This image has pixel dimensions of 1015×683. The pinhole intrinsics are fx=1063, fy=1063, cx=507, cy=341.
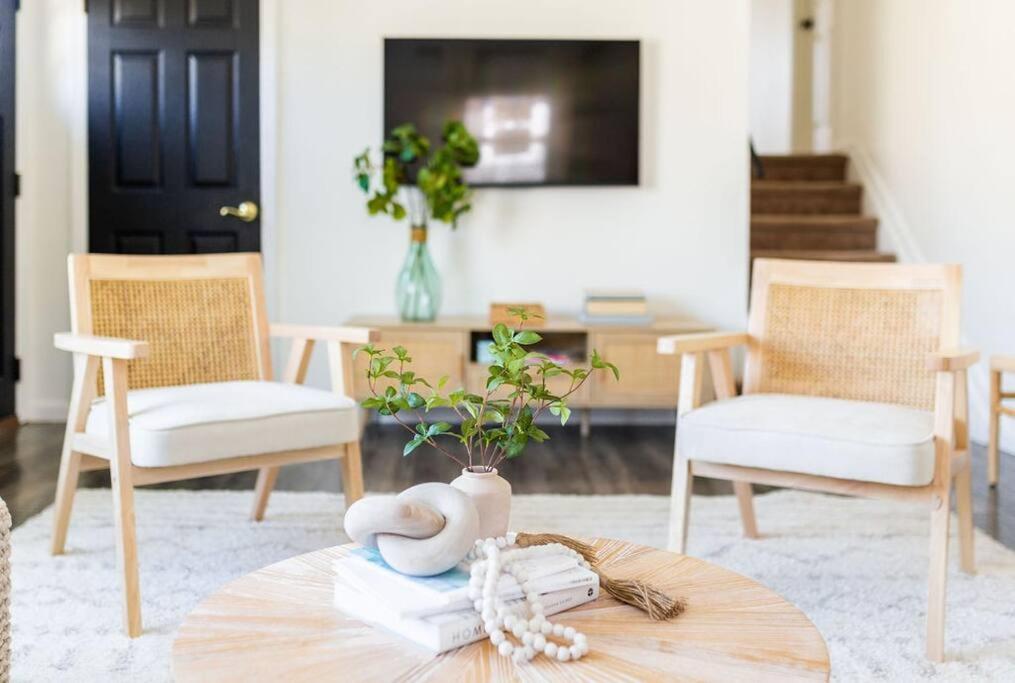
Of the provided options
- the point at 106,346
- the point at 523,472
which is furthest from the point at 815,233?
the point at 106,346

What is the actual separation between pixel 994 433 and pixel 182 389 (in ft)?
8.57

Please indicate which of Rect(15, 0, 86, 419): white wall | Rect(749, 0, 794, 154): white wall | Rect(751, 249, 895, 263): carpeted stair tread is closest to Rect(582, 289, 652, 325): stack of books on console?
Rect(751, 249, 895, 263): carpeted stair tread

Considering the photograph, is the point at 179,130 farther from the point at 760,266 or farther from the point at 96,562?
the point at 760,266

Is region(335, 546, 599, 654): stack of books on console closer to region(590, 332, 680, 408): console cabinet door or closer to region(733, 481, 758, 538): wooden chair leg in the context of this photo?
region(733, 481, 758, 538): wooden chair leg

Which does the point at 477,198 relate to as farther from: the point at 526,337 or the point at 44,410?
the point at 526,337

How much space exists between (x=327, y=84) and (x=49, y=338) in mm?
1708

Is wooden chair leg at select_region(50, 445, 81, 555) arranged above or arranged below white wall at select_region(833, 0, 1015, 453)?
below

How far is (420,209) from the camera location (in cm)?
489

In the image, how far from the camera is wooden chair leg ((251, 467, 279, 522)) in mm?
2947

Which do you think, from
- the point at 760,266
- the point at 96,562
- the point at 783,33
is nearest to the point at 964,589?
the point at 760,266

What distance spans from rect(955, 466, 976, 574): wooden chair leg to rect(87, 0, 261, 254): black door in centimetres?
333

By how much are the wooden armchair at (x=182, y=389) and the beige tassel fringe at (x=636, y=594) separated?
1.01 m

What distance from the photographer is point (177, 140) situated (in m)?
4.80

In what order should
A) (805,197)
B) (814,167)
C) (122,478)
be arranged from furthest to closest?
(814,167) → (805,197) → (122,478)
